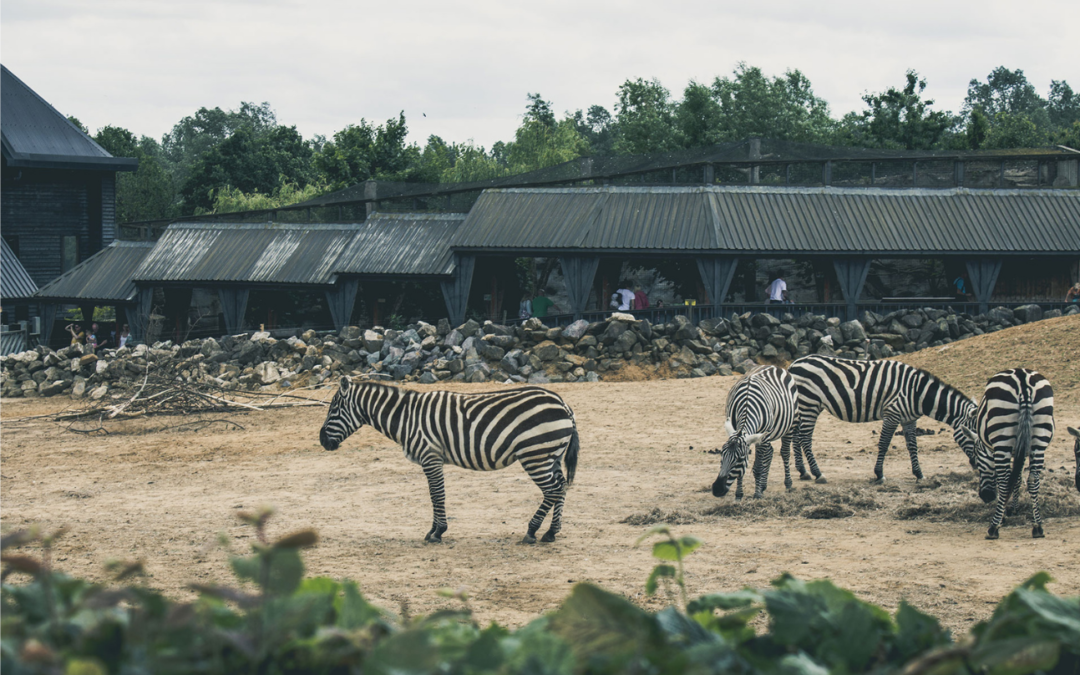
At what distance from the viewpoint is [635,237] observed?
2778 cm

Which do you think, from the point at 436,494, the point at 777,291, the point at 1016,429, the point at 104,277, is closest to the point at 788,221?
the point at 777,291

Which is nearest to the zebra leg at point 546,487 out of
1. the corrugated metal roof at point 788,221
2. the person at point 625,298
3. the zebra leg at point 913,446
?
the zebra leg at point 913,446

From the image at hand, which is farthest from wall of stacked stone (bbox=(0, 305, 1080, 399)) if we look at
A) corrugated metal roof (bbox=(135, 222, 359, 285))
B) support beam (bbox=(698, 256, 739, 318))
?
corrugated metal roof (bbox=(135, 222, 359, 285))

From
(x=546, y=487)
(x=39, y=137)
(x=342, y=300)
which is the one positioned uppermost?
(x=39, y=137)

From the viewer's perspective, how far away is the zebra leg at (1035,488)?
1011 centimetres

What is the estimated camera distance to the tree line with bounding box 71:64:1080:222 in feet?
144

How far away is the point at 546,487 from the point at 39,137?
36.8 meters

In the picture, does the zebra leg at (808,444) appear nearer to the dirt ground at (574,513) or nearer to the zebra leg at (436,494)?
the dirt ground at (574,513)

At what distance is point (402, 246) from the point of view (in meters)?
31.5

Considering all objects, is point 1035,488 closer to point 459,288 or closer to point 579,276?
point 579,276

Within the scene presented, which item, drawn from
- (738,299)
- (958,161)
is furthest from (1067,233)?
(738,299)

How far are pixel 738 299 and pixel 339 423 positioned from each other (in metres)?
25.8

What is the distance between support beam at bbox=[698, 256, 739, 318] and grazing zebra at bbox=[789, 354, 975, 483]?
13.9 m

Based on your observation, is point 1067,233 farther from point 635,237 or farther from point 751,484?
point 751,484
